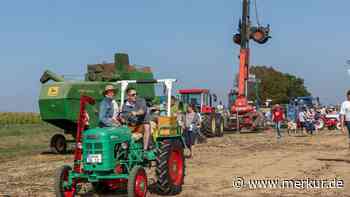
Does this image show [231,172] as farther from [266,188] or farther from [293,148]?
[293,148]

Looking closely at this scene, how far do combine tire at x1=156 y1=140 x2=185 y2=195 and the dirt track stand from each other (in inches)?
9.9

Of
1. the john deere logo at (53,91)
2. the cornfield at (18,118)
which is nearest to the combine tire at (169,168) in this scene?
the john deere logo at (53,91)

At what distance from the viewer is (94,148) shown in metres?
7.79

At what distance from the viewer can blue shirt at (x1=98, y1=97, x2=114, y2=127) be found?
27.1 ft

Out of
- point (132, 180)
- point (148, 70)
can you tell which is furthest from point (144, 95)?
point (132, 180)

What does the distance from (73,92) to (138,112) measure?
800cm

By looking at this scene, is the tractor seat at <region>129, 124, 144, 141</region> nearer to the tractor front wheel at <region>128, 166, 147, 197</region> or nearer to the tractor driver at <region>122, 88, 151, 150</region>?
the tractor driver at <region>122, 88, 151, 150</region>

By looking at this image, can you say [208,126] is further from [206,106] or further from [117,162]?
[117,162]

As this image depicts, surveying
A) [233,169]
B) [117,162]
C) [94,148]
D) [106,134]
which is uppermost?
[106,134]

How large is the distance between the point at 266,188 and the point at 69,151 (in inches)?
393

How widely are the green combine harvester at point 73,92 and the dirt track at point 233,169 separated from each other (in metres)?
1.06

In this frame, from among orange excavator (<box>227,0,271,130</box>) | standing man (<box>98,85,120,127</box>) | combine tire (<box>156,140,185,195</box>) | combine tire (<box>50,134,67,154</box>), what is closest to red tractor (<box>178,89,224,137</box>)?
orange excavator (<box>227,0,271,130</box>)

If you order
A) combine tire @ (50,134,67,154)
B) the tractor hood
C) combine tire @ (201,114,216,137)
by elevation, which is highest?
combine tire @ (201,114,216,137)

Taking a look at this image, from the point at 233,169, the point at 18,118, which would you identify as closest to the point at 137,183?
the point at 233,169
